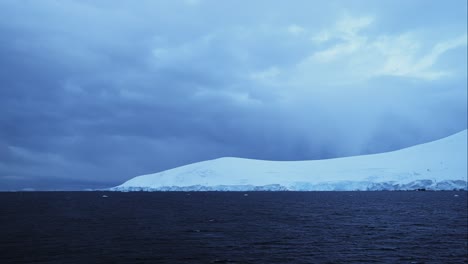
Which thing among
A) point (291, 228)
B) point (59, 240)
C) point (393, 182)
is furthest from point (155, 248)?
point (393, 182)

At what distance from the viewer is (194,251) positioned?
3188 centimetres

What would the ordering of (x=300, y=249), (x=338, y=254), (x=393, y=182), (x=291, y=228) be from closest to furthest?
1. (x=338, y=254)
2. (x=300, y=249)
3. (x=291, y=228)
4. (x=393, y=182)

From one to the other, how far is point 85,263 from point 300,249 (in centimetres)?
1673

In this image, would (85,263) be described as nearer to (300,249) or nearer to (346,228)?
(300,249)

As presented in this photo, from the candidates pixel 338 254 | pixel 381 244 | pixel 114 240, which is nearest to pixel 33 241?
pixel 114 240

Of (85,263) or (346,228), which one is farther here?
(346,228)

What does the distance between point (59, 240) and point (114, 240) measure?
4.88 metres

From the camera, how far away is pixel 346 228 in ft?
156

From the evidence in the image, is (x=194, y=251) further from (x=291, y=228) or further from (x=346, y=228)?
(x=346, y=228)

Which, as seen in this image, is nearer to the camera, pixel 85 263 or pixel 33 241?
pixel 85 263

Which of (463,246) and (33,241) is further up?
(33,241)

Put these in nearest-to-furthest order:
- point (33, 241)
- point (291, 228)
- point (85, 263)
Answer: point (85, 263)
point (33, 241)
point (291, 228)

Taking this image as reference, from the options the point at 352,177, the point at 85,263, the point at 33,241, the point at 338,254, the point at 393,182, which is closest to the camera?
the point at 85,263

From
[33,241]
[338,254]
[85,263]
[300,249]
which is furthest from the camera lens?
[33,241]
